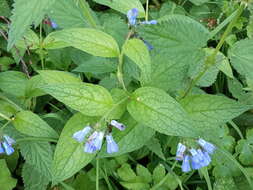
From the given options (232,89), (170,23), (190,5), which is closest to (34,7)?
(170,23)

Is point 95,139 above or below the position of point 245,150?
above

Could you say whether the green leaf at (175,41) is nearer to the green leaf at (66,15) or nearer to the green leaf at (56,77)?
the green leaf at (56,77)

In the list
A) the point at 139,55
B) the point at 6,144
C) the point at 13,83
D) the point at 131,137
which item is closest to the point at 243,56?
the point at 139,55

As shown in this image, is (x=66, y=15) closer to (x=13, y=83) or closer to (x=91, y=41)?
(x=13, y=83)

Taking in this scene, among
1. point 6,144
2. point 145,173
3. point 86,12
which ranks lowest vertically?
point 145,173

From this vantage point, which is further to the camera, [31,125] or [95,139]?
[31,125]

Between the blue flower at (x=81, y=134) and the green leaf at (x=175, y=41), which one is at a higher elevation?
the green leaf at (x=175, y=41)

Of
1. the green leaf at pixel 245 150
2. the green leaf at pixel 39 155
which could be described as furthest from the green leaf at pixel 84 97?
the green leaf at pixel 245 150
